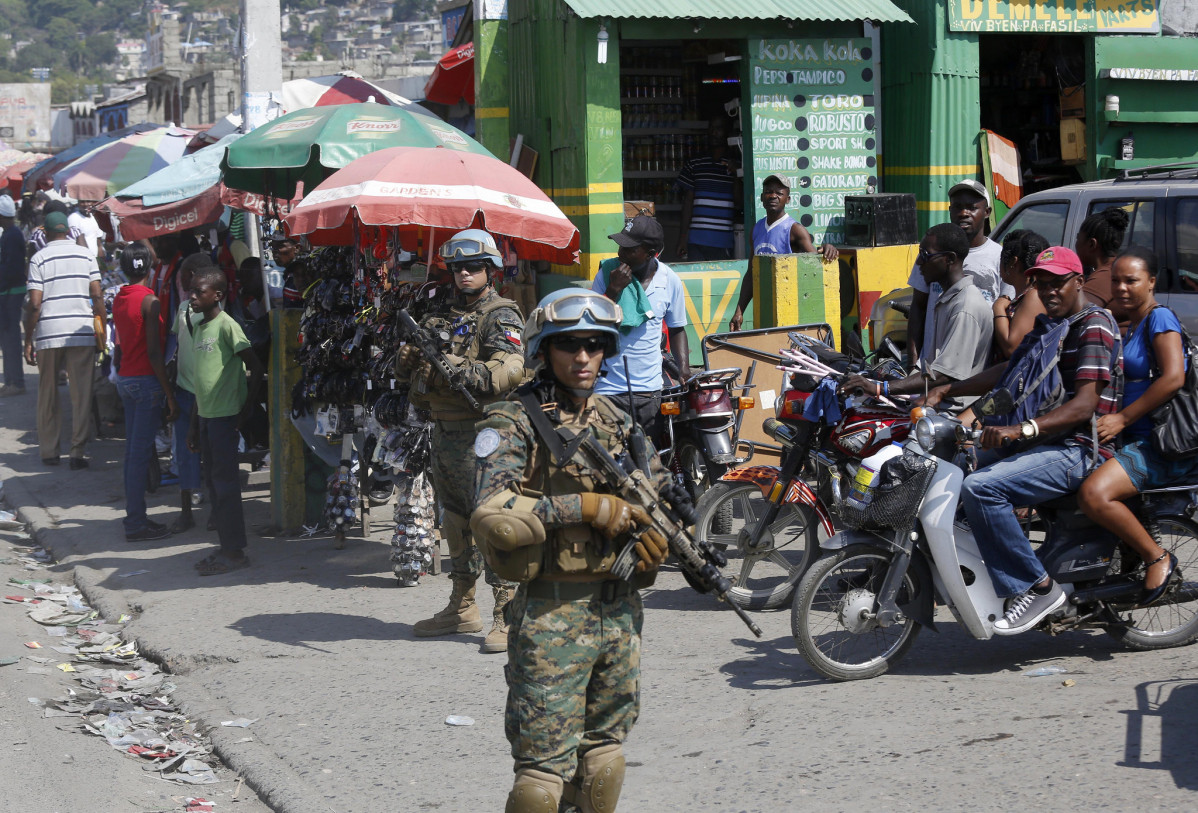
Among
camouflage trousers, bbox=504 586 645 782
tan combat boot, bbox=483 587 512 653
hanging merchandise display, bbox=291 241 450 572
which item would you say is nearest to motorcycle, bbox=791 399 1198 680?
tan combat boot, bbox=483 587 512 653

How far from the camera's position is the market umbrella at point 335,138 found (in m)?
8.45

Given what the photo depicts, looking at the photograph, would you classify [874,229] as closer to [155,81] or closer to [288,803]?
[288,803]

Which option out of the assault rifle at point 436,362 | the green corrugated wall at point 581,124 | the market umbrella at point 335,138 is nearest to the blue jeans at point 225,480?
the market umbrella at point 335,138

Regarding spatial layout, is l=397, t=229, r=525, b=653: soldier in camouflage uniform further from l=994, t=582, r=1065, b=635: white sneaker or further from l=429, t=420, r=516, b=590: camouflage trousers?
l=994, t=582, r=1065, b=635: white sneaker

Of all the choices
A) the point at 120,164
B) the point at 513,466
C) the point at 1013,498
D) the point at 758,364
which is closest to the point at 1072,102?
the point at 758,364

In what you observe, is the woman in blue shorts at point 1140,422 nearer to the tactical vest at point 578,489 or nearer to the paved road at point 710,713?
the paved road at point 710,713

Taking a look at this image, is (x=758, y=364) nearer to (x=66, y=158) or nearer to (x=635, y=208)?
(x=635, y=208)

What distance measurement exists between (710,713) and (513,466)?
2.22 metres

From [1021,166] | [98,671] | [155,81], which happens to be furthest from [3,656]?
[155,81]

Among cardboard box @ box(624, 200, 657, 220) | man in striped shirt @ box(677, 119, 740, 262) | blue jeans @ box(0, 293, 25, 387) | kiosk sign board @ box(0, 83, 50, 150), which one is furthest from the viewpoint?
kiosk sign board @ box(0, 83, 50, 150)

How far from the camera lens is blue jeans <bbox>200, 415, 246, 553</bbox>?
8.33 m

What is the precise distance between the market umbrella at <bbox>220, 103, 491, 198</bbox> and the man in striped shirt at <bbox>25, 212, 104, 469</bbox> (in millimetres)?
3522

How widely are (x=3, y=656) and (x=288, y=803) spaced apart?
9.11 ft

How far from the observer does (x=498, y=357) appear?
20.7 feet
